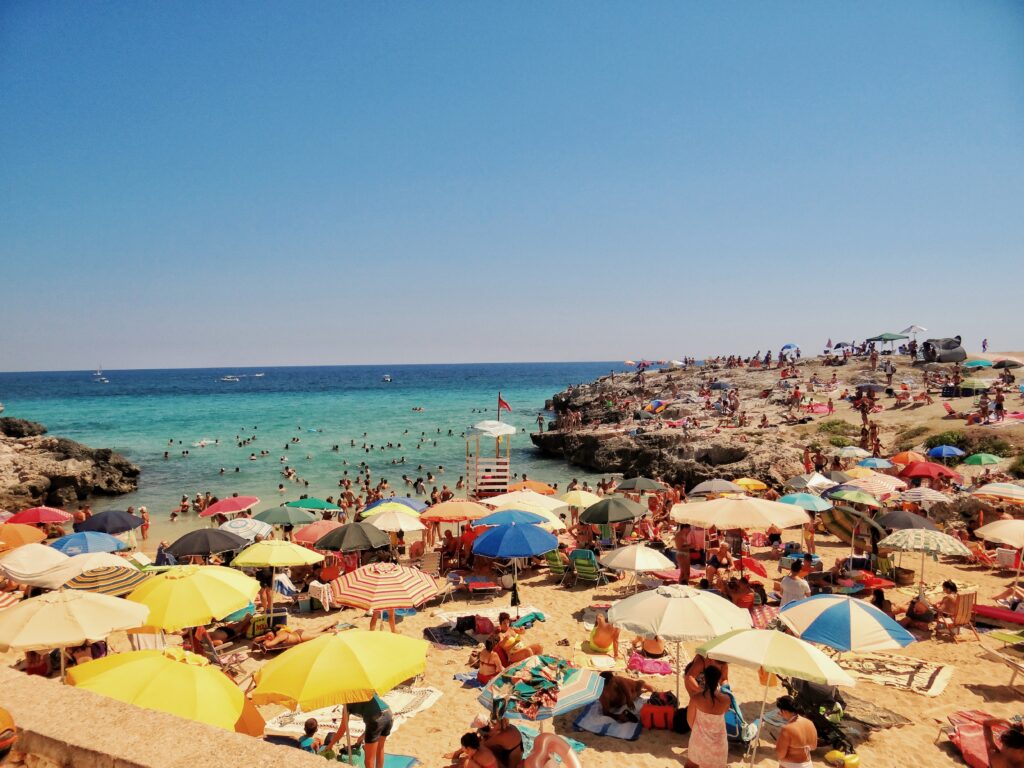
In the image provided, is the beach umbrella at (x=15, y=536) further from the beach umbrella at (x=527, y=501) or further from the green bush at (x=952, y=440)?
the green bush at (x=952, y=440)

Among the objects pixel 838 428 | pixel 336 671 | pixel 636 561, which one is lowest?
pixel 636 561

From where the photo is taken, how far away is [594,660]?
8.22m

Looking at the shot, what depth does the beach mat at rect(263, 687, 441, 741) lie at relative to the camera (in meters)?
6.71

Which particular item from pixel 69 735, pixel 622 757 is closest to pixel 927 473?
pixel 622 757

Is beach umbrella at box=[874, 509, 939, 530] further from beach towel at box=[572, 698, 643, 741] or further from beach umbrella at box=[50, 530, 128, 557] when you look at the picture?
beach umbrella at box=[50, 530, 128, 557]

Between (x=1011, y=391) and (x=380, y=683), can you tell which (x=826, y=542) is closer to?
(x=380, y=683)

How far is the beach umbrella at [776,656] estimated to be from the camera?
5176mm

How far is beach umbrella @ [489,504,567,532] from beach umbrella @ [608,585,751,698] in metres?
5.18

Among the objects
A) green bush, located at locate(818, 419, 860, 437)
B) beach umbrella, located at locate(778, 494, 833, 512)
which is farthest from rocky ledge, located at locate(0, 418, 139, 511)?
green bush, located at locate(818, 419, 860, 437)

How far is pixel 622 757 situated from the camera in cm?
627

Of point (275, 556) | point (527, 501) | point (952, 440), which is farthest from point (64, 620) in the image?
point (952, 440)

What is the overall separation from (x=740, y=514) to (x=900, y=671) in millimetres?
3196

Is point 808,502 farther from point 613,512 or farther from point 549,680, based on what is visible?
point 549,680

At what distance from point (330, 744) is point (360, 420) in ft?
186
